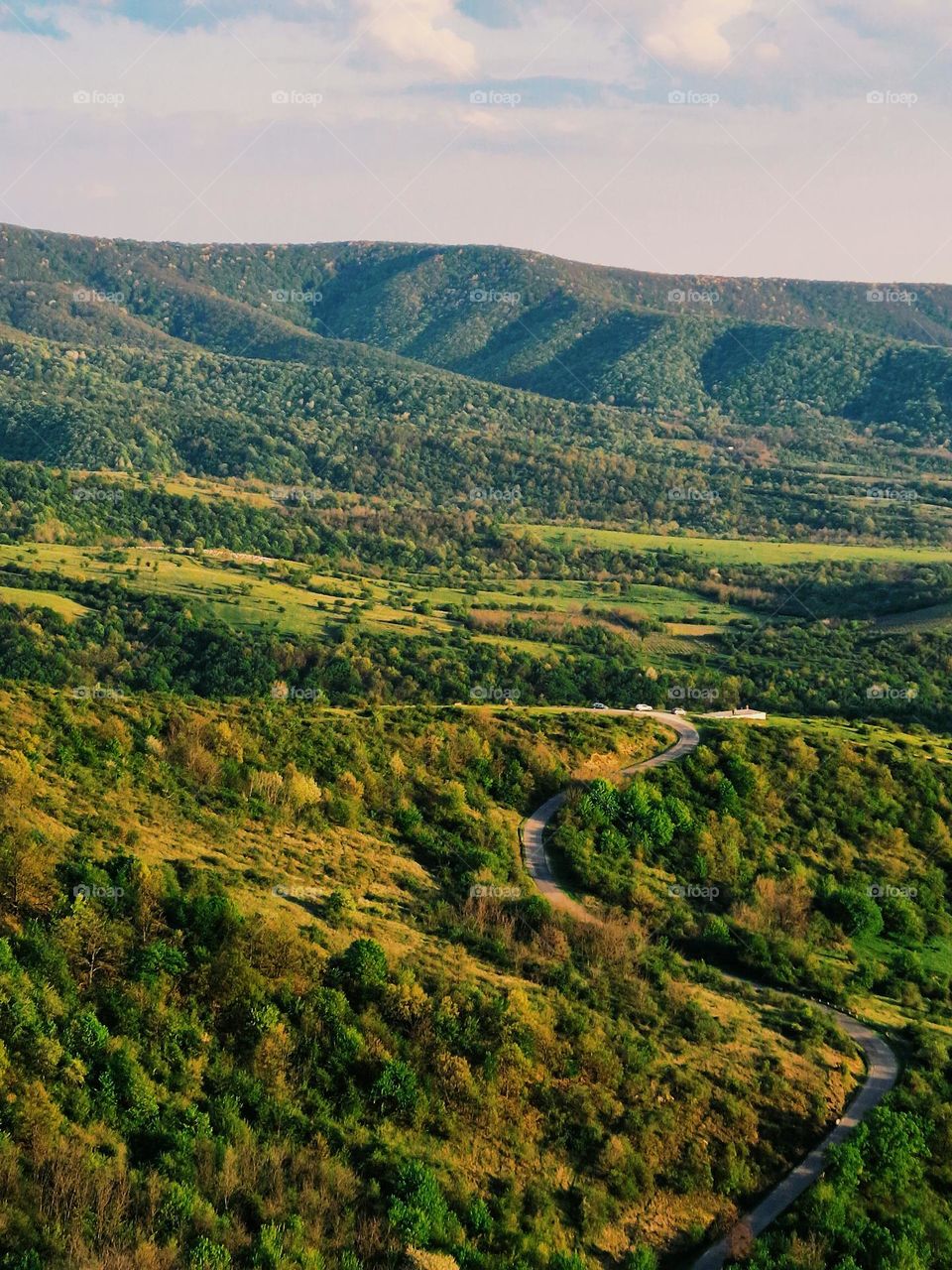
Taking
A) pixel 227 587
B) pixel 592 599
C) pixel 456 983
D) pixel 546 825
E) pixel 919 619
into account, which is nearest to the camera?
pixel 456 983

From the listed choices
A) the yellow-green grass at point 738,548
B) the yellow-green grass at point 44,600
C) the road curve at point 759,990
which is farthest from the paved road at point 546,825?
the yellow-green grass at point 738,548

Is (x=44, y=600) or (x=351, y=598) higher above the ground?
(x=44, y=600)

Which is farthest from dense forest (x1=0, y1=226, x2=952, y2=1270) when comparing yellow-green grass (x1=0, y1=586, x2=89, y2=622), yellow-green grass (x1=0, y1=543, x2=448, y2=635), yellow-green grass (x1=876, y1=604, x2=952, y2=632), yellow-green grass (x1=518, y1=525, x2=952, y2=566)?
yellow-green grass (x1=518, y1=525, x2=952, y2=566)

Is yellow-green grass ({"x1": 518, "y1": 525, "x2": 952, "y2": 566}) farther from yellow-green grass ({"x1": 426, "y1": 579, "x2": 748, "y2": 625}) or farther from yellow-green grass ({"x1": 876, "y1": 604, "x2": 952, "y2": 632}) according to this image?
yellow-green grass ({"x1": 876, "y1": 604, "x2": 952, "y2": 632})

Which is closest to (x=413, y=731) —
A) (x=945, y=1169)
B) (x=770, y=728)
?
(x=770, y=728)

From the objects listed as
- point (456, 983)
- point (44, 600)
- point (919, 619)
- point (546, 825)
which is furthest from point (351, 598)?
point (456, 983)

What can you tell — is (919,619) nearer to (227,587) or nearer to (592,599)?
(592,599)

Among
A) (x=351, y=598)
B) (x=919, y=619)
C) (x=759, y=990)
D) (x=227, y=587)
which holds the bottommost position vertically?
(x=759, y=990)
